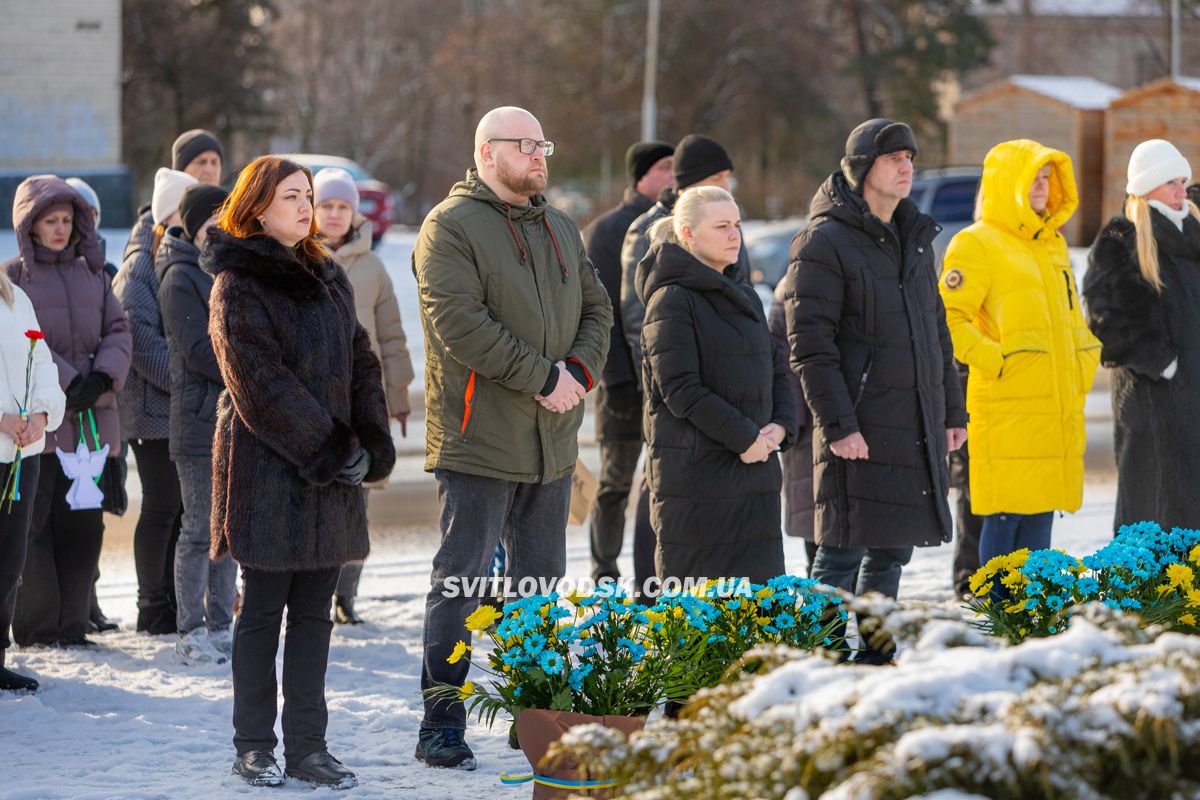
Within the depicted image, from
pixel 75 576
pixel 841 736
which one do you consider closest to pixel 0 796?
pixel 75 576

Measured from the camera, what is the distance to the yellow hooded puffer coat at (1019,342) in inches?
254

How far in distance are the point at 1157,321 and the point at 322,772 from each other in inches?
155

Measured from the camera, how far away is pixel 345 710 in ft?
19.0

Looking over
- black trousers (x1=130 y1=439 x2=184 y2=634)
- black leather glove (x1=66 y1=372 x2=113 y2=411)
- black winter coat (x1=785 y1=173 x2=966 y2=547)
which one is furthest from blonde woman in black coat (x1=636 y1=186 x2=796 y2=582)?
black trousers (x1=130 y1=439 x2=184 y2=634)

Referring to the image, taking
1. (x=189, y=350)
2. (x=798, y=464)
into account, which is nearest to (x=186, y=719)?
(x=189, y=350)

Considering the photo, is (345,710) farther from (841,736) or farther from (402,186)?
(402,186)

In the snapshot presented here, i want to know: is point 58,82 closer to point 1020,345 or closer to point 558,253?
point 1020,345

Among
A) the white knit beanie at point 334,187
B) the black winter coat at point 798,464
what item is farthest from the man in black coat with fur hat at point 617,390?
the white knit beanie at point 334,187

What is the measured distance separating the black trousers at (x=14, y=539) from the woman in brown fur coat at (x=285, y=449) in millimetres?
1369

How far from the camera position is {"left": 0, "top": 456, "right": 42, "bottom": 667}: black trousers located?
5.96m

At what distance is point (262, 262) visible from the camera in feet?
15.9

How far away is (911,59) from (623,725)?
132 feet

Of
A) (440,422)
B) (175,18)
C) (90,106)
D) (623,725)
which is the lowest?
(623,725)

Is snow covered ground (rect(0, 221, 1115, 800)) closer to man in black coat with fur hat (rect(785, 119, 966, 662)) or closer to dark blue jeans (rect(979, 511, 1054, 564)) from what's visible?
dark blue jeans (rect(979, 511, 1054, 564))
